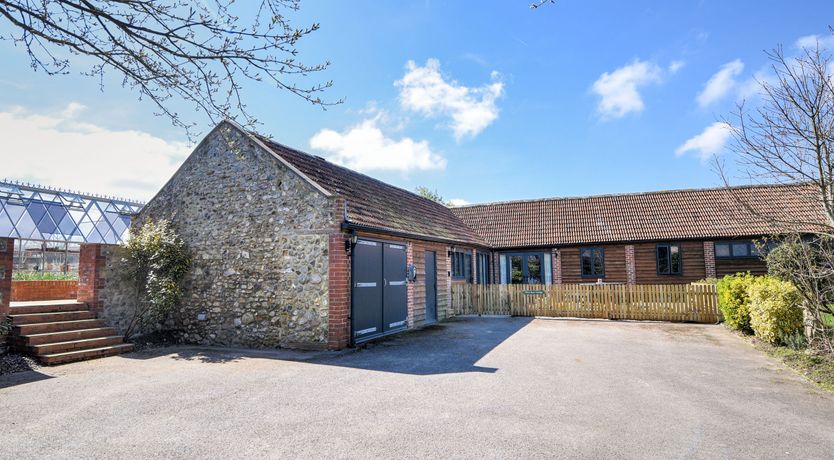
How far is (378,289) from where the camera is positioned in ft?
39.0

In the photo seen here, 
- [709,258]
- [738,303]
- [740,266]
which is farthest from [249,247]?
[740,266]

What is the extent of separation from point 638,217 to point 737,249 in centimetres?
411

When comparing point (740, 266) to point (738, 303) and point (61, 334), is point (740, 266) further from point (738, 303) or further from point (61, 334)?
point (61, 334)

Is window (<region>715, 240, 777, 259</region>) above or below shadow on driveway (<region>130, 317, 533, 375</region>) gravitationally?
above

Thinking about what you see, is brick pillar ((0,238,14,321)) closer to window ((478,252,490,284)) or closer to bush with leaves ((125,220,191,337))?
bush with leaves ((125,220,191,337))

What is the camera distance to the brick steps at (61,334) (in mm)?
8875

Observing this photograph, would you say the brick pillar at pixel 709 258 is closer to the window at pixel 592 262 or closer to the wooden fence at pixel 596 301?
the window at pixel 592 262

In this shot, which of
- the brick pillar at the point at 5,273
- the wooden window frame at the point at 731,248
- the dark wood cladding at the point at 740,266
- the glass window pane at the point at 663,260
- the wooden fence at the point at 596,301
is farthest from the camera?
the glass window pane at the point at 663,260

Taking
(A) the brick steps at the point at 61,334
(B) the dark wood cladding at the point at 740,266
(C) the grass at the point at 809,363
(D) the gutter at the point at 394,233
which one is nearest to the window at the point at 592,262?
(B) the dark wood cladding at the point at 740,266

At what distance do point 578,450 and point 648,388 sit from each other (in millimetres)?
3062

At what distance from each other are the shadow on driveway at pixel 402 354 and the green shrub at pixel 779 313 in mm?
5754

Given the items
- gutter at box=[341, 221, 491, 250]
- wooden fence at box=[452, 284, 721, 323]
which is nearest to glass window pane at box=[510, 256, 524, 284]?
wooden fence at box=[452, 284, 721, 323]

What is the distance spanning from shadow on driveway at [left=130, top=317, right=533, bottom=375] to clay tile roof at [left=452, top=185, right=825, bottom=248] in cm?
1027

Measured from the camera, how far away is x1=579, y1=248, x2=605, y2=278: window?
20562mm
